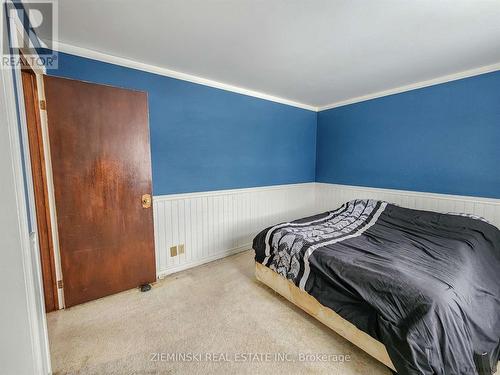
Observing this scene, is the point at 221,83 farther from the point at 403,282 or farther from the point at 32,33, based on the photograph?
the point at 403,282

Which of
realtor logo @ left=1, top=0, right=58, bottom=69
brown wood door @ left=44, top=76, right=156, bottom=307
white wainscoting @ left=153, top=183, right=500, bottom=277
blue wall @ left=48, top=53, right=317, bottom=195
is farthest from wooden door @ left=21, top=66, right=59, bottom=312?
white wainscoting @ left=153, top=183, right=500, bottom=277

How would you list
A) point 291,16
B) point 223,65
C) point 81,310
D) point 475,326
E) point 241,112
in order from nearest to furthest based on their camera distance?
point 475,326
point 291,16
point 81,310
point 223,65
point 241,112

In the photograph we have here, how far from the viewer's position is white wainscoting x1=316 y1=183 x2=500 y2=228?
7.87ft

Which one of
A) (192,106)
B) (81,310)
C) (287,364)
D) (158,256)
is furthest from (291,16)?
(81,310)

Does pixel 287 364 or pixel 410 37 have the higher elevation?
pixel 410 37

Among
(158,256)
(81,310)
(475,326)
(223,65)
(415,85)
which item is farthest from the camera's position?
(415,85)

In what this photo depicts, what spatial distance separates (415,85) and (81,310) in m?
4.50

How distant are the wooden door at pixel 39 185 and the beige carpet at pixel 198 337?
0.97ft

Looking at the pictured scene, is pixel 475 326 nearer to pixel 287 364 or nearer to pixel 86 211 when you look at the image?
pixel 287 364

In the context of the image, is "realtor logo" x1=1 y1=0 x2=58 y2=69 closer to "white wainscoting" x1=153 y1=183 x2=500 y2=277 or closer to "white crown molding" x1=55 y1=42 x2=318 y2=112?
"white crown molding" x1=55 y1=42 x2=318 y2=112

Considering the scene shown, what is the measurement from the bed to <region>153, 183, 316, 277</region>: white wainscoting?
2.96 ft

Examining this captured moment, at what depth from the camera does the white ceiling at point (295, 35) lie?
1.50 m

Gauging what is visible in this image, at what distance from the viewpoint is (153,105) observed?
242cm

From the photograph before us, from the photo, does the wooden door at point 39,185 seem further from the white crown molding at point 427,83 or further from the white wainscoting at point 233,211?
the white crown molding at point 427,83
